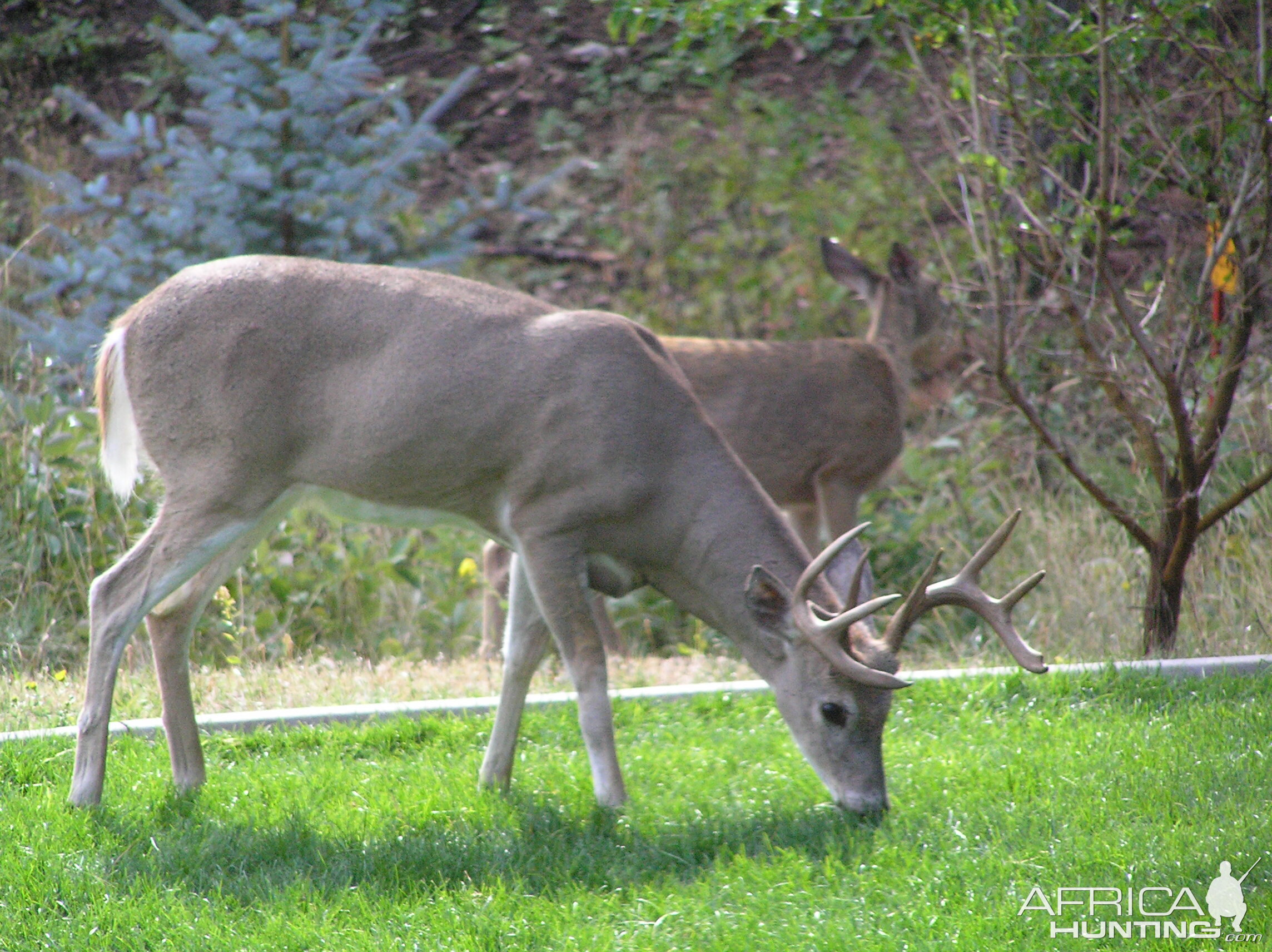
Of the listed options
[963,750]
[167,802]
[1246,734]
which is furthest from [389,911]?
[1246,734]

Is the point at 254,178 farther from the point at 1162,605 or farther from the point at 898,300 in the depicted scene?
the point at 1162,605

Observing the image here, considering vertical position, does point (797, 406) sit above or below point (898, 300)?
below

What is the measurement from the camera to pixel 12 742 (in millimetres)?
5227

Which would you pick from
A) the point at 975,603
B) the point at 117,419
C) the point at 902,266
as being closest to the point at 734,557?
the point at 975,603

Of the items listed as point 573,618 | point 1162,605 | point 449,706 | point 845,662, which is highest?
point 845,662

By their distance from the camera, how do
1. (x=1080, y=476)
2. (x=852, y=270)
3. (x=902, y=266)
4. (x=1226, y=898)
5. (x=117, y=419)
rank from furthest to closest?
(x=852, y=270) < (x=902, y=266) < (x=1080, y=476) < (x=117, y=419) < (x=1226, y=898)

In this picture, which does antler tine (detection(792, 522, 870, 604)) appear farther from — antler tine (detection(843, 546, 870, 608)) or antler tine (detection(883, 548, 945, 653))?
antler tine (detection(883, 548, 945, 653))

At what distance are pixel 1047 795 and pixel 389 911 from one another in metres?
2.03

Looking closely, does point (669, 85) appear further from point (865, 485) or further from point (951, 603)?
point (951, 603)

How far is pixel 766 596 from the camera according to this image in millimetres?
4781

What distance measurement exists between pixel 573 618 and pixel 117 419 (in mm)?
1727

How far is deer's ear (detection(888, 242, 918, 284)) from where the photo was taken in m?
7.90

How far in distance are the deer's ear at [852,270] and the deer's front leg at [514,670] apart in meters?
3.42

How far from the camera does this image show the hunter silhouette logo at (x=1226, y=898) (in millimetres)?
A: 3562
